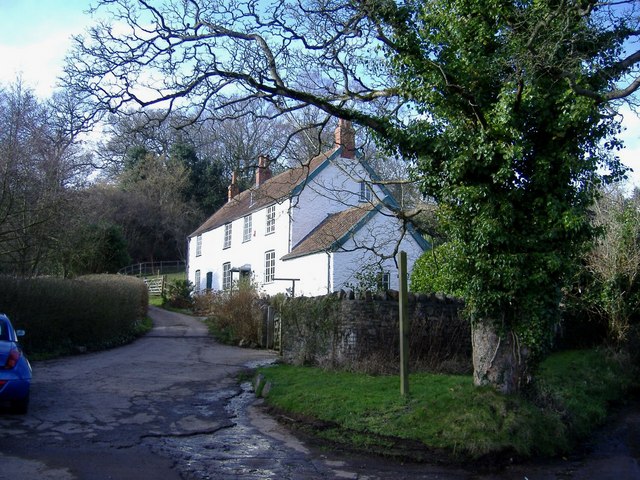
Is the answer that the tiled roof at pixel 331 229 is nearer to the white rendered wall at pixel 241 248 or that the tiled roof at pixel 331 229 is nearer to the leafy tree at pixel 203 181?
the white rendered wall at pixel 241 248

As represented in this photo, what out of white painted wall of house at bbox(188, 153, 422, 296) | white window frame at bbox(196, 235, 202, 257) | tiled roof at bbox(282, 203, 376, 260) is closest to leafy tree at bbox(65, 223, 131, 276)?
white window frame at bbox(196, 235, 202, 257)

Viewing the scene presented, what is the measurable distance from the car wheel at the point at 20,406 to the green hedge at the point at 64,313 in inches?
308

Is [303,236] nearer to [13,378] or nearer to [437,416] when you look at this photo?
[13,378]

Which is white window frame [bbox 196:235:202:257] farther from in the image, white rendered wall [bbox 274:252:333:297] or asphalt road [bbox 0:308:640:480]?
asphalt road [bbox 0:308:640:480]

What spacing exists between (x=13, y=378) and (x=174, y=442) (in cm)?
281

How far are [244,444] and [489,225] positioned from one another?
489 cm

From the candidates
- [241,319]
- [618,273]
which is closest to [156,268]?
[241,319]

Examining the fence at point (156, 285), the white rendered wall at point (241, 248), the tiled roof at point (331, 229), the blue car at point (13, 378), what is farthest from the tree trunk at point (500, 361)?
the fence at point (156, 285)

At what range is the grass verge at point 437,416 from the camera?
347 inches

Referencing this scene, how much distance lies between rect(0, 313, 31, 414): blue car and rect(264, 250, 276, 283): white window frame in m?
21.5

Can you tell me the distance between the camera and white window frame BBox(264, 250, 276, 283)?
1251 inches

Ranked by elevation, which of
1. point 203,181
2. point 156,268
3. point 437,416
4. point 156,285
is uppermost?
→ point 203,181

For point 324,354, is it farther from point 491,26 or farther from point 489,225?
point 491,26

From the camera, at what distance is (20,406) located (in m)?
10.1
